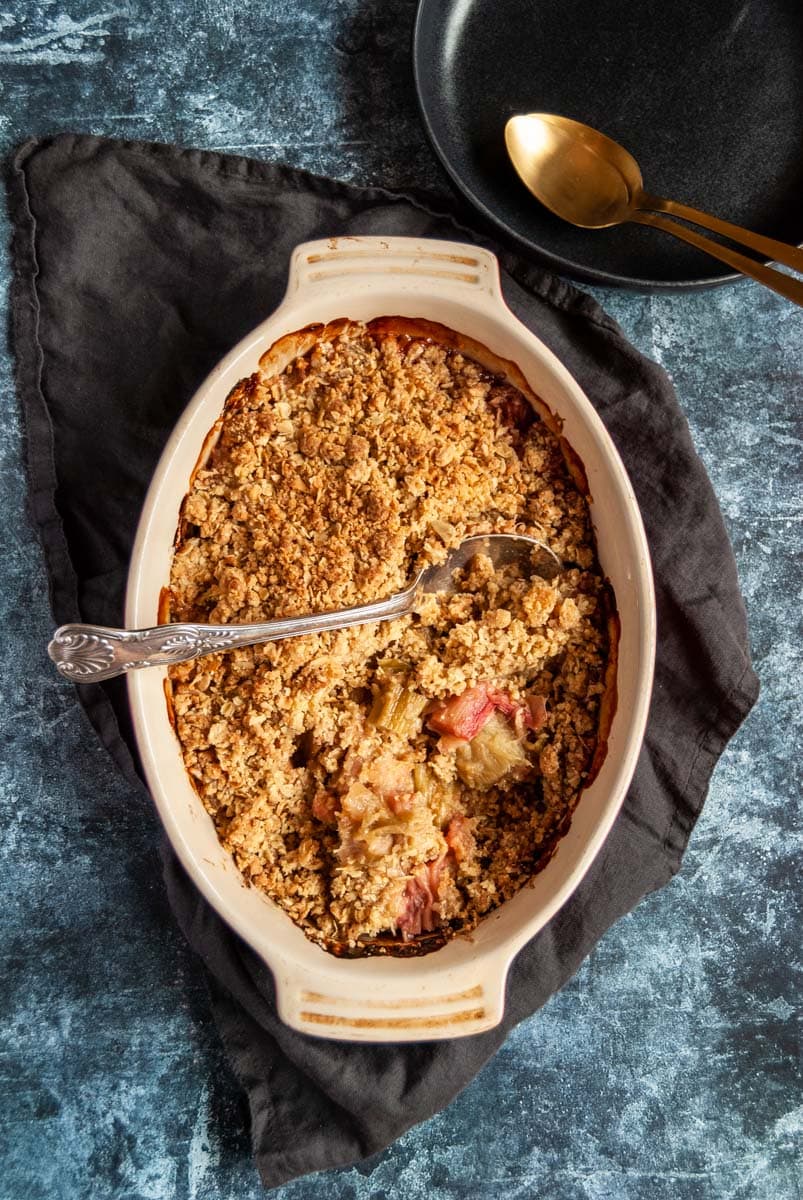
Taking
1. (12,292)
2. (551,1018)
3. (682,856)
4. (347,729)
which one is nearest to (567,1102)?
(551,1018)

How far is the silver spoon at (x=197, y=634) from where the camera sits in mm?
1514

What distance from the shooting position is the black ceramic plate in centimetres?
198

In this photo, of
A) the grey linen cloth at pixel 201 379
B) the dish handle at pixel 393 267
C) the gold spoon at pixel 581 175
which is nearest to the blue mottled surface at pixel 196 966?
the grey linen cloth at pixel 201 379

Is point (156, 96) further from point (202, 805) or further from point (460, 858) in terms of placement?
point (460, 858)

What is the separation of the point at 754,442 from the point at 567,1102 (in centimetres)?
148

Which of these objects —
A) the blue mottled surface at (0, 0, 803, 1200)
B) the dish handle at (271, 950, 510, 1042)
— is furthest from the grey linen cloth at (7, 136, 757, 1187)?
the dish handle at (271, 950, 510, 1042)

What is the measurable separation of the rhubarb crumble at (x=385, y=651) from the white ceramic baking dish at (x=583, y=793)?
0.04m

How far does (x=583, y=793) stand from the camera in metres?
1.68

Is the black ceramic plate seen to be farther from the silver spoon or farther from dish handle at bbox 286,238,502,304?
the silver spoon

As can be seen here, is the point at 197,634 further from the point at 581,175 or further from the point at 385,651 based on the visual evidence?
the point at 581,175

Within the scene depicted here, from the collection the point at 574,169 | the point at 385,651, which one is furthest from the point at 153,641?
the point at 574,169

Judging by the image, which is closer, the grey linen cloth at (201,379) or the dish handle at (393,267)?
the dish handle at (393,267)

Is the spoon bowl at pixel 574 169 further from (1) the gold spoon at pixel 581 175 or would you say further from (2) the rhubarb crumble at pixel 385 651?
(2) the rhubarb crumble at pixel 385 651

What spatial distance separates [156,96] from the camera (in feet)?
6.57
